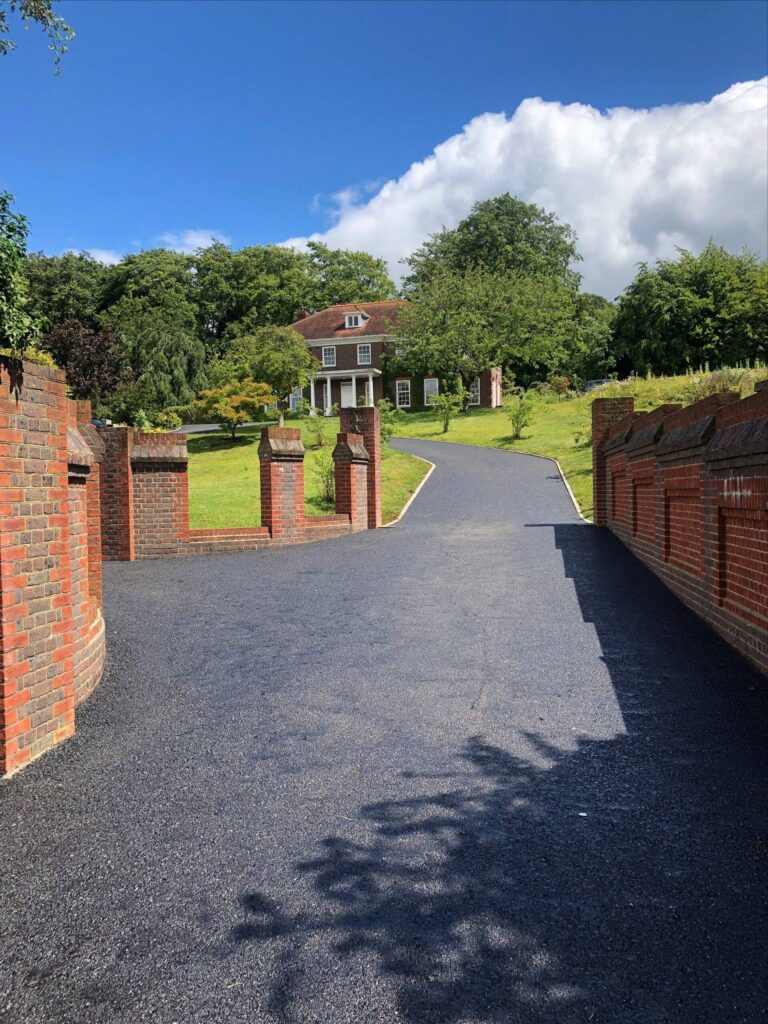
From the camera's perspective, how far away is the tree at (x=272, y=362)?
114 feet

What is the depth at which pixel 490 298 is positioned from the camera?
4797 centimetres

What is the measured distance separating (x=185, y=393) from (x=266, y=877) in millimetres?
42547

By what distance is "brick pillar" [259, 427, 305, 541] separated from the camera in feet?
47.3

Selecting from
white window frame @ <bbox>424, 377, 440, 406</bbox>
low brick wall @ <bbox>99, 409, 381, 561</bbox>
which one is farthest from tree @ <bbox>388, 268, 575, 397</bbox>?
low brick wall @ <bbox>99, 409, 381, 561</bbox>

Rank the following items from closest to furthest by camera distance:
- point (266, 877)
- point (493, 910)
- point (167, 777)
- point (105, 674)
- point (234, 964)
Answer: point (234, 964) < point (493, 910) < point (266, 877) < point (167, 777) < point (105, 674)

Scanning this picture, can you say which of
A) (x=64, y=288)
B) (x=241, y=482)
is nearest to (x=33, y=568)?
(x=241, y=482)

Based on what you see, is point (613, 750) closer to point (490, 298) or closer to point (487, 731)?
point (487, 731)

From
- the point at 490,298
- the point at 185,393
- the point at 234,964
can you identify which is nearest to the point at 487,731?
the point at 234,964

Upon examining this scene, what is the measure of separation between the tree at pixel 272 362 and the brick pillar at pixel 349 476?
18.5m

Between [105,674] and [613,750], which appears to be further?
[105,674]

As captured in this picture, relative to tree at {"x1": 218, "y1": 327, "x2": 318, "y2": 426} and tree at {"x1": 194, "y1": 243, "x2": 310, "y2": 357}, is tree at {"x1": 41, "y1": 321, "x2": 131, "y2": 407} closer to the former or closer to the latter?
tree at {"x1": 218, "y1": 327, "x2": 318, "y2": 426}

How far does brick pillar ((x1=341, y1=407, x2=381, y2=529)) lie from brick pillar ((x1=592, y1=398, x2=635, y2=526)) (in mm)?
4902

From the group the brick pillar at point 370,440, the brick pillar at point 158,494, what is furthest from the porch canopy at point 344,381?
the brick pillar at point 158,494

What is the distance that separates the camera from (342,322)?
55906 mm
